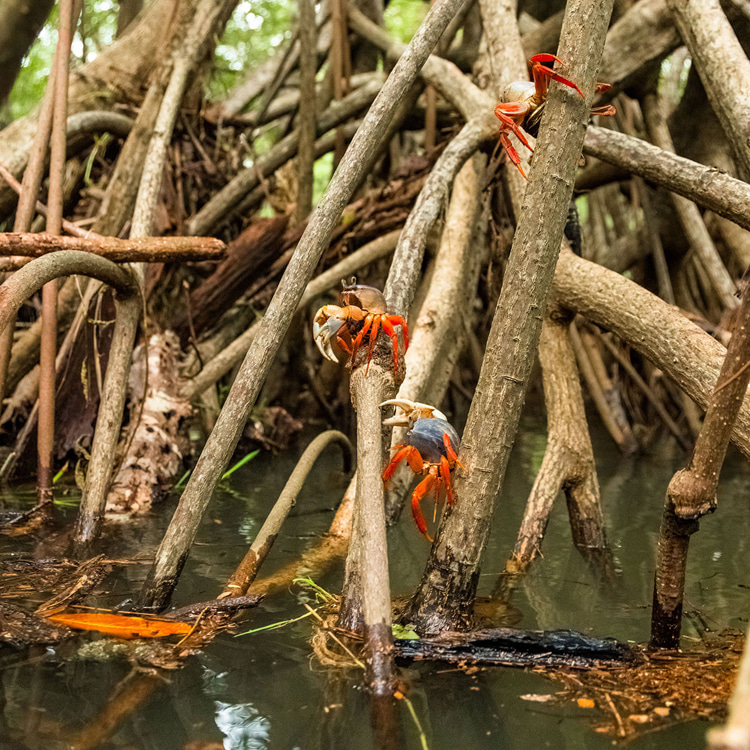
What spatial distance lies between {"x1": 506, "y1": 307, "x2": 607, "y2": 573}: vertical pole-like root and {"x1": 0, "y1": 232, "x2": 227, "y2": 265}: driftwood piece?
1671 millimetres

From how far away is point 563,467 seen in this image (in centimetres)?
342

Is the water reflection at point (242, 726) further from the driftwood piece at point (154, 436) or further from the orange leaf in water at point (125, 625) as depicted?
the driftwood piece at point (154, 436)

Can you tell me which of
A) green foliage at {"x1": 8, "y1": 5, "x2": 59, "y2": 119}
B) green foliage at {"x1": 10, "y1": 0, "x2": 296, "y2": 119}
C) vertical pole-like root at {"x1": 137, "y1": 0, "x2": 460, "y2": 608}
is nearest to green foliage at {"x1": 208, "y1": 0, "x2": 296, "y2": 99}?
green foliage at {"x1": 10, "y1": 0, "x2": 296, "y2": 119}

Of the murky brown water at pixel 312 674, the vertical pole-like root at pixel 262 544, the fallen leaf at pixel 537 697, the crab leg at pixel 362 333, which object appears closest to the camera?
the murky brown water at pixel 312 674

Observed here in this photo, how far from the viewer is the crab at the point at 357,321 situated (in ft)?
7.39

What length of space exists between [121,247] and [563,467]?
83.7 inches

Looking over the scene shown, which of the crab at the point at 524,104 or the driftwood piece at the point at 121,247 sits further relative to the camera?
the driftwood piece at the point at 121,247

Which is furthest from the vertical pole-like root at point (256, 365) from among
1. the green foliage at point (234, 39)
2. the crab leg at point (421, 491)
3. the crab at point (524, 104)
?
the green foliage at point (234, 39)

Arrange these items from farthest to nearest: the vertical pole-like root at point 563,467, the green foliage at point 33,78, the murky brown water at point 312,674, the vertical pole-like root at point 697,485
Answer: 1. the green foliage at point 33,78
2. the vertical pole-like root at point 563,467
3. the murky brown water at point 312,674
4. the vertical pole-like root at point 697,485

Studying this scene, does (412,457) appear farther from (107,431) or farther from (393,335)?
(107,431)

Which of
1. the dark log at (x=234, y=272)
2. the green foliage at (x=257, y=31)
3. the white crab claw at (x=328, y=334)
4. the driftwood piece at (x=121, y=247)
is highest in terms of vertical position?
the green foliage at (x=257, y=31)

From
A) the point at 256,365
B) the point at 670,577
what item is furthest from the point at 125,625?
the point at 670,577

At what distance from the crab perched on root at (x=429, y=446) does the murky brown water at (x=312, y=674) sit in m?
0.55

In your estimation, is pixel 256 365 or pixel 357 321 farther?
pixel 256 365
